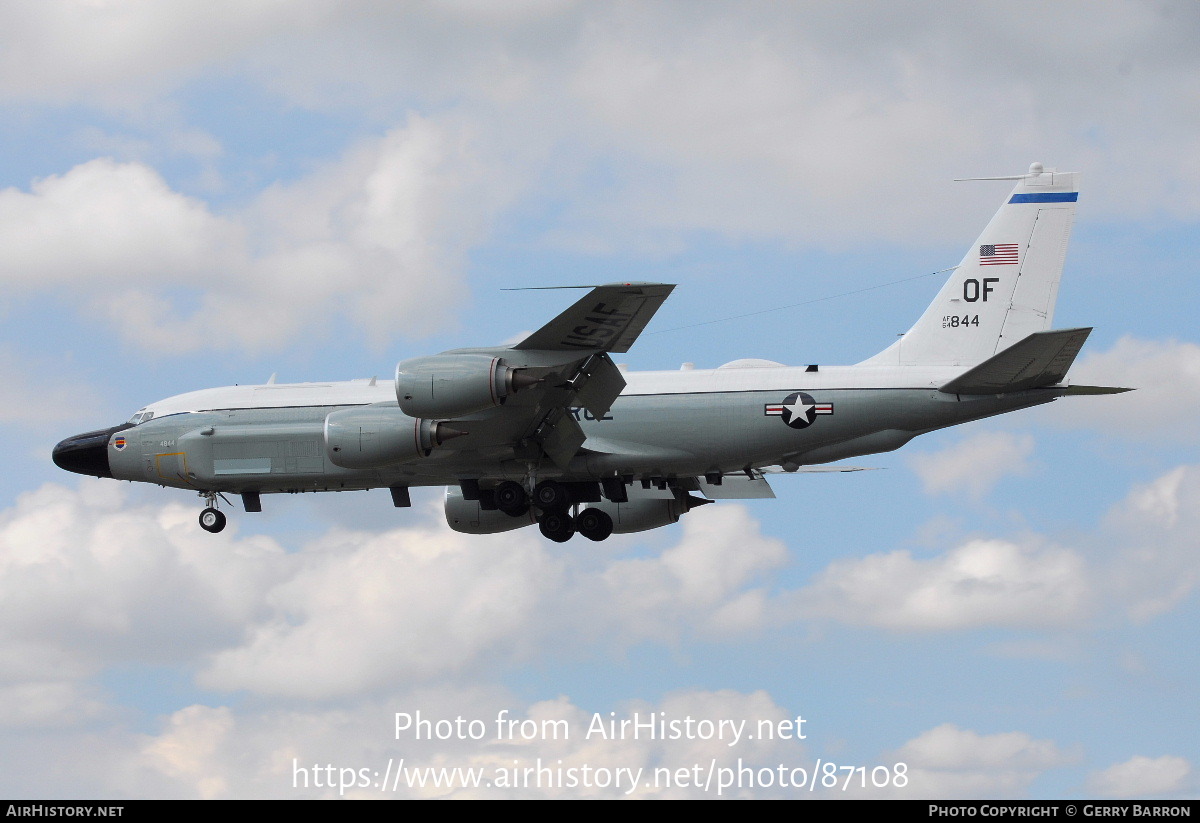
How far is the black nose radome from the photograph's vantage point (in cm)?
3816

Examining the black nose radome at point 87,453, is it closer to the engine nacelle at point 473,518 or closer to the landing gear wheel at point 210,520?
the landing gear wheel at point 210,520

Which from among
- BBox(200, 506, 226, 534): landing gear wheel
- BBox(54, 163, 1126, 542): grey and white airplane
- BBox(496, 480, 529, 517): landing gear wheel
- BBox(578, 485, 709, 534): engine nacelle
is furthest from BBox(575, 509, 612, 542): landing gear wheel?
BBox(200, 506, 226, 534): landing gear wheel

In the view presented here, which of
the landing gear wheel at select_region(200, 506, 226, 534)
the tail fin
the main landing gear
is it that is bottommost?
the main landing gear

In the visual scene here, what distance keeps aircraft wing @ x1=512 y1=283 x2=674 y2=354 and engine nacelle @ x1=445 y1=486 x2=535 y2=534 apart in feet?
36.7

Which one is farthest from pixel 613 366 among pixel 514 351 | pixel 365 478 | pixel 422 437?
pixel 365 478

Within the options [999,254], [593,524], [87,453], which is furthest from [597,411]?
[87,453]

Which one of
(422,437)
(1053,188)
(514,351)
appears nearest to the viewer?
(514,351)

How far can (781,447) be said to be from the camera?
34031mm

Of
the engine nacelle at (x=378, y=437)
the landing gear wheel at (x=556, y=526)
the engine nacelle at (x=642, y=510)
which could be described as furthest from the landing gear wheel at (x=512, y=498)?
the engine nacelle at (x=642, y=510)

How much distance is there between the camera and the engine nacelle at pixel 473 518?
133 ft

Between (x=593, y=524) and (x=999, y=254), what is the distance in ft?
38.8

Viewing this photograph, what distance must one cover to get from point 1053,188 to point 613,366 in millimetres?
12060

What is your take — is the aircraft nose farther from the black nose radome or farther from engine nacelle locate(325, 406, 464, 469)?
engine nacelle locate(325, 406, 464, 469)
